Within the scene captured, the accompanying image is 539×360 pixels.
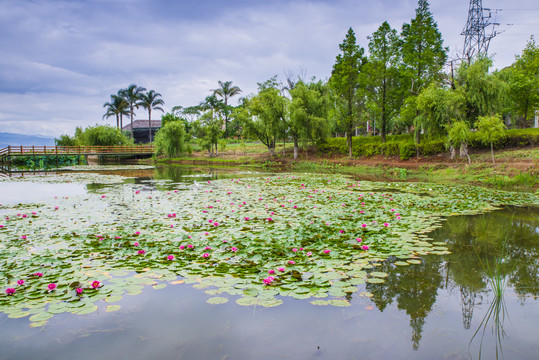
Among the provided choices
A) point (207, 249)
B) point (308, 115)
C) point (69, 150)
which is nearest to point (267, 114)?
point (308, 115)

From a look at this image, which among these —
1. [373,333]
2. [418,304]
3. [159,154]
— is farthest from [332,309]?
[159,154]

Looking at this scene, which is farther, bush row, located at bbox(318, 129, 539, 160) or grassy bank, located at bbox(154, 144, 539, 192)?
bush row, located at bbox(318, 129, 539, 160)

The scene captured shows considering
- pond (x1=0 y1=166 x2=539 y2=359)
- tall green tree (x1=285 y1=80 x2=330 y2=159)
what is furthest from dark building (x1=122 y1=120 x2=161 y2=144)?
pond (x1=0 y1=166 x2=539 y2=359)

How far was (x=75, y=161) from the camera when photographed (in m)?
43.7

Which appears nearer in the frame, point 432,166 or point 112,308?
point 112,308

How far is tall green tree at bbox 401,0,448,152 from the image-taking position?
26.2m

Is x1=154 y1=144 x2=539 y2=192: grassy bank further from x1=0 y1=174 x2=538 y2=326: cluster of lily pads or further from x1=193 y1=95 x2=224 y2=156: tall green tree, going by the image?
→ x1=0 y1=174 x2=538 y2=326: cluster of lily pads

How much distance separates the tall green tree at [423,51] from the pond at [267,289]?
23.3 meters

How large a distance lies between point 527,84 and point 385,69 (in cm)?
1087

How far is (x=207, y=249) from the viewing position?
4.84m

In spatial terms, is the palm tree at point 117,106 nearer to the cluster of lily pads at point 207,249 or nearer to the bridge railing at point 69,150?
the bridge railing at point 69,150

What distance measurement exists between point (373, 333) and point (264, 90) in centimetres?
3687

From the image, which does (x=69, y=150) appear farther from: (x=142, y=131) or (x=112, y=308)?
(x=112, y=308)

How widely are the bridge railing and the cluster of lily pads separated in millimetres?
37118
